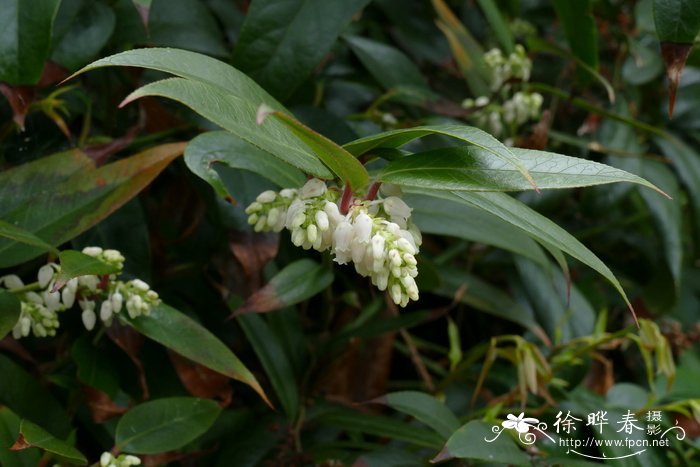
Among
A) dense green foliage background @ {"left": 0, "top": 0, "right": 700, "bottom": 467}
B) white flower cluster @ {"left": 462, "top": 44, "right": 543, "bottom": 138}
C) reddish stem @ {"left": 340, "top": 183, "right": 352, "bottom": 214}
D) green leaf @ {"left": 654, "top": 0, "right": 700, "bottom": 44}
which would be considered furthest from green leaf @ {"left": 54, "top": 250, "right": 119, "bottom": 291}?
white flower cluster @ {"left": 462, "top": 44, "right": 543, "bottom": 138}

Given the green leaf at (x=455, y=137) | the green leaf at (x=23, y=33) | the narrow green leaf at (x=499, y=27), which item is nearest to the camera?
the green leaf at (x=455, y=137)

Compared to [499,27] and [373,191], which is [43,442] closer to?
[373,191]

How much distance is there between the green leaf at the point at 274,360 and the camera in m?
0.93

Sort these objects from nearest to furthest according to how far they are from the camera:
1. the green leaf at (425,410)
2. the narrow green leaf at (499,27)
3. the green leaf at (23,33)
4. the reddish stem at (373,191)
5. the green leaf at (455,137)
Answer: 1. the green leaf at (455,137)
2. the reddish stem at (373,191)
3. the green leaf at (23,33)
4. the green leaf at (425,410)
5. the narrow green leaf at (499,27)

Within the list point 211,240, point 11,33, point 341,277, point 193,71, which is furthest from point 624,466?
point 11,33

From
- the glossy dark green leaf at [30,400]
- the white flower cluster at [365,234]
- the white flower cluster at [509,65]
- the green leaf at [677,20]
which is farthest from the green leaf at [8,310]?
the white flower cluster at [509,65]

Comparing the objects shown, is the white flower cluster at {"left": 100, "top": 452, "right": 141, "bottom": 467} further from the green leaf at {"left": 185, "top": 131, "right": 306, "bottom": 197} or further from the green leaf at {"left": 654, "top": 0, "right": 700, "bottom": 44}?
the green leaf at {"left": 654, "top": 0, "right": 700, "bottom": 44}

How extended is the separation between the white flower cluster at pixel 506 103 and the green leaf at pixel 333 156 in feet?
1.87

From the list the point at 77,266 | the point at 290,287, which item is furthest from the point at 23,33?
the point at 290,287

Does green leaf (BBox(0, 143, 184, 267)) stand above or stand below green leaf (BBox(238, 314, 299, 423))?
above

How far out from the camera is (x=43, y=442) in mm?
662

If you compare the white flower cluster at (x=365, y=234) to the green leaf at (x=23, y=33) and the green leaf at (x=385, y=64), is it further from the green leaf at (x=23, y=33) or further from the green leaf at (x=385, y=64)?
the green leaf at (x=385, y=64)

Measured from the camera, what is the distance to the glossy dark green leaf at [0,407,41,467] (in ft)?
2.31

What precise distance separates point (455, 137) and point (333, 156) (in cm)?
10
